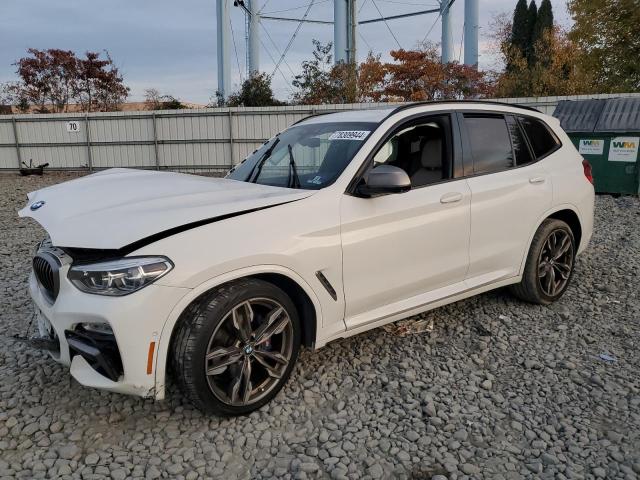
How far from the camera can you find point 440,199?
12.0 feet

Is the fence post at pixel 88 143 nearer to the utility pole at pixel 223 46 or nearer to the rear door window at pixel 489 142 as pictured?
the utility pole at pixel 223 46

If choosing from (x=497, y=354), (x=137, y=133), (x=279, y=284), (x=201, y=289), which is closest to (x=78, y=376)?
(x=201, y=289)

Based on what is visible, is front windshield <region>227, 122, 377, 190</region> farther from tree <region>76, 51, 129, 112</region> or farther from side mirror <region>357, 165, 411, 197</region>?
tree <region>76, 51, 129, 112</region>

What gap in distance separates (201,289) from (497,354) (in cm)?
225

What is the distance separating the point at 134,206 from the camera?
2.89m

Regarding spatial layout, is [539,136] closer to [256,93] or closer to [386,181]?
[386,181]

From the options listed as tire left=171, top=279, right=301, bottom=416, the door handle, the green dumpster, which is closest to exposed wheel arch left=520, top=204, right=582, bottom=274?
the door handle

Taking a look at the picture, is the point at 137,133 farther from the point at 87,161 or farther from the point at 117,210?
the point at 117,210

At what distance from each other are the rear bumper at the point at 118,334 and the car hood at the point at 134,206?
0.27 metres

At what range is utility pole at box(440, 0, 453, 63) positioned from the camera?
88.6 feet

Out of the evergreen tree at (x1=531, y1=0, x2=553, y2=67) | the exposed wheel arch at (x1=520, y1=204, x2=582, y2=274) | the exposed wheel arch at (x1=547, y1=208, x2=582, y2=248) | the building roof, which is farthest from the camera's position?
the evergreen tree at (x1=531, y1=0, x2=553, y2=67)

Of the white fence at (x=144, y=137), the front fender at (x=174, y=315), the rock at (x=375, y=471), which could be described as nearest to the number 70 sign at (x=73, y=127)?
the white fence at (x=144, y=137)

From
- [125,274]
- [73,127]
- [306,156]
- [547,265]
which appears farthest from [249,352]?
[73,127]

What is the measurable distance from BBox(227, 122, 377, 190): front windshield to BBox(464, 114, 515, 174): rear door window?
0.95 meters
